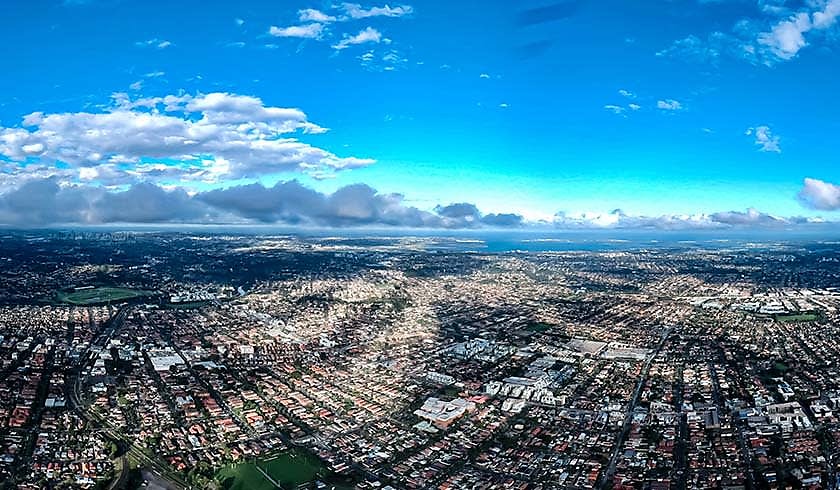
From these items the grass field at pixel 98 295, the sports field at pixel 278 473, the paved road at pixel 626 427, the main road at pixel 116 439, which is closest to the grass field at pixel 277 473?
the sports field at pixel 278 473

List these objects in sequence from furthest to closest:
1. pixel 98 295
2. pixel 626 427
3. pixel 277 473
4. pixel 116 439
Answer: pixel 98 295 < pixel 626 427 < pixel 116 439 < pixel 277 473

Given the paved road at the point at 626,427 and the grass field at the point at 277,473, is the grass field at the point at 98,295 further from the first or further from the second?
the paved road at the point at 626,427

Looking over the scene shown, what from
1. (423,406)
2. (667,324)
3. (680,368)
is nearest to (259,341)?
(423,406)

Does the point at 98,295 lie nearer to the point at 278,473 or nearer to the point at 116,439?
the point at 116,439

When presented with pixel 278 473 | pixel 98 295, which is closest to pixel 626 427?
pixel 278 473

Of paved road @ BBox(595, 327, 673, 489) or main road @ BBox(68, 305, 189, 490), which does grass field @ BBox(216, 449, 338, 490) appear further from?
paved road @ BBox(595, 327, 673, 489)
